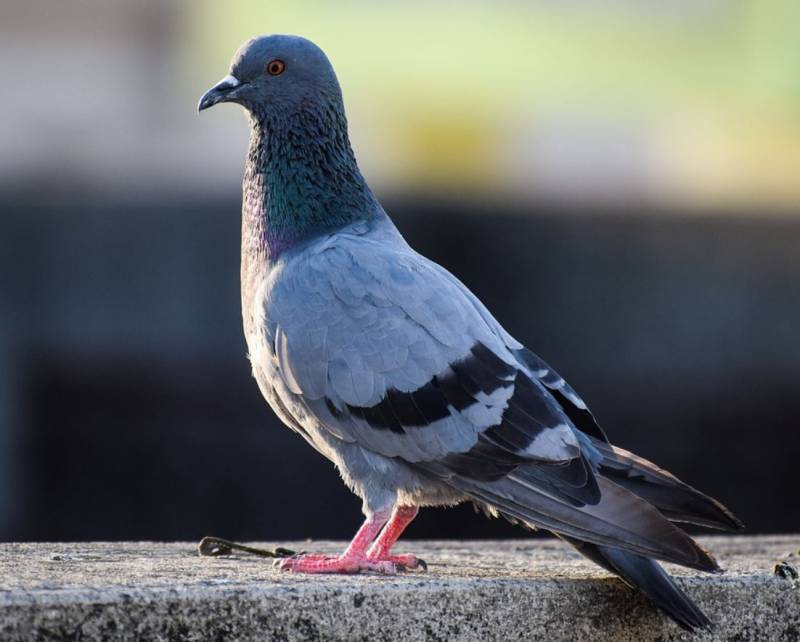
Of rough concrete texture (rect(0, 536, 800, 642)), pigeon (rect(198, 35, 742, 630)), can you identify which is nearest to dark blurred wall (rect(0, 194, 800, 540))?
pigeon (rect(198, 35, 742, 630))

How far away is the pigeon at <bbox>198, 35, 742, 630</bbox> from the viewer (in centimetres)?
479

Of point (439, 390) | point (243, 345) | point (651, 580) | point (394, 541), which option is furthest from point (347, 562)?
point (243, 345)

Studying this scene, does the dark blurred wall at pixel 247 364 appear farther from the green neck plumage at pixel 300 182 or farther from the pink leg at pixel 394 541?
the pink leg at pixel 394 541

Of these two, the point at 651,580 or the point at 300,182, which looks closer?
the point at 651,580

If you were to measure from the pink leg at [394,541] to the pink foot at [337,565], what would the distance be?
0.11 meters

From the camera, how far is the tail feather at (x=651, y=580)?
14.8 feet

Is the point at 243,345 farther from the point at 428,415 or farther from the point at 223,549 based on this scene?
the point at 428,415

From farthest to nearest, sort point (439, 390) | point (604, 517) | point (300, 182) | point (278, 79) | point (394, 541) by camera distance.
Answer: point (278, 79) → point (300, 182) → point (394, 541) → point (439, 390) → point (604, 517)

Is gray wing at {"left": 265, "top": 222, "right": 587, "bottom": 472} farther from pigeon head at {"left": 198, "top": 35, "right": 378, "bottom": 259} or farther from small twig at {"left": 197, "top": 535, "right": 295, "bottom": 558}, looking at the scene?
small twig at {"left": 197, "top": 535, "right": 295, "bottom": 558}

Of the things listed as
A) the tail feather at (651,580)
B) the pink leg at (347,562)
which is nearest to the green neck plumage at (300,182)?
the pink leg at (347,562)

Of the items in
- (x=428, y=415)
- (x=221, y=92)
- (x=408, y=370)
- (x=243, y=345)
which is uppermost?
(x=221, y=92)

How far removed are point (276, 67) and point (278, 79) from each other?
2.3 inches

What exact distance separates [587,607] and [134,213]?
7672 millimetres

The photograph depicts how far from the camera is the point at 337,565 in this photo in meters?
5.00
